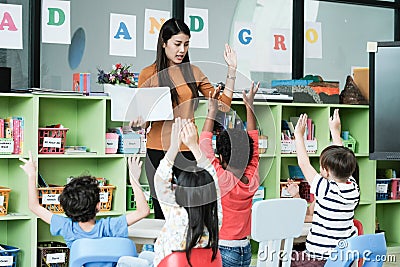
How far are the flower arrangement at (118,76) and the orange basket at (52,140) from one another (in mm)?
388

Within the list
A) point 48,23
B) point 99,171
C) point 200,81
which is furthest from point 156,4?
point 200,81

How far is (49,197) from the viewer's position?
178 inches

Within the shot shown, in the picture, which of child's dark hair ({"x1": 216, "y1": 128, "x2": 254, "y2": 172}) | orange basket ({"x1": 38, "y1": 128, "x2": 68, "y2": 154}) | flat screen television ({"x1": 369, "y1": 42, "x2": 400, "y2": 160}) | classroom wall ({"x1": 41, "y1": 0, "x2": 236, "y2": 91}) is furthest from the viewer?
flat screen television ({"x1": 369, "y1": 42, "x2": 400, "y2": 160})

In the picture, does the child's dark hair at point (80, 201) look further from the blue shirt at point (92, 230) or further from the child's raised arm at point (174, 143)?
the child's raised arm at point (174, 143)

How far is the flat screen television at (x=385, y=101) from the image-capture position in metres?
4.83

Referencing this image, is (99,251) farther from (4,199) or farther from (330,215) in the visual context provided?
(4,199)

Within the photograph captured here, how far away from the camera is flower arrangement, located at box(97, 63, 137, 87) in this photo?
15.2 feet

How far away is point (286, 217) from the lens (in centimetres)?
313

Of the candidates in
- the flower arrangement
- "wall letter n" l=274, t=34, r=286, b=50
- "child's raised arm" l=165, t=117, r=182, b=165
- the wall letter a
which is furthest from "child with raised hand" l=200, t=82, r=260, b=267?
"wall letter n" l=274, t=34, r=286, b=50

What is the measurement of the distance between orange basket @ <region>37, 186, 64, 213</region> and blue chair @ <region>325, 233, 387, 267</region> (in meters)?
1.96

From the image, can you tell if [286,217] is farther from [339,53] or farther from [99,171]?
[339,53]

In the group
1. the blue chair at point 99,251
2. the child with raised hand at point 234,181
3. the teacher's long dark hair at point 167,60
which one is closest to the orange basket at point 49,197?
the teacher's long dark hair at point 167,60

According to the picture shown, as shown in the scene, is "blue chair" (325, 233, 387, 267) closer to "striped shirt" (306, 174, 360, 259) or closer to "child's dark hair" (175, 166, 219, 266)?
"striped shirt" (306, 174, 360, 259)

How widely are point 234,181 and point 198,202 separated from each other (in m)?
0.64
